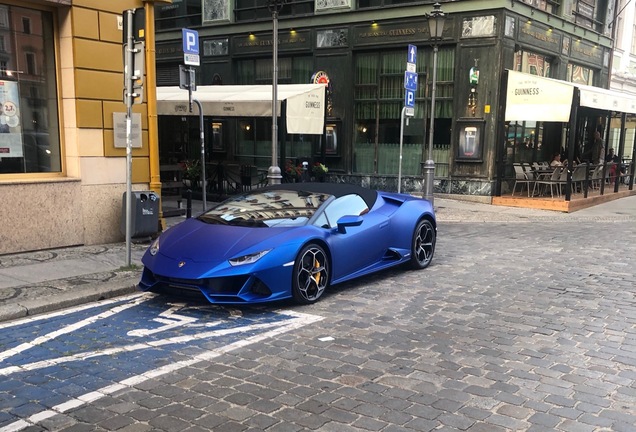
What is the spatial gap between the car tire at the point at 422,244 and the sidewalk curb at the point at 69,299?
3824 mm

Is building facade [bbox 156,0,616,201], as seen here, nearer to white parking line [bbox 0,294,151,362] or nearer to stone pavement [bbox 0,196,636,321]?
stone pavement [bbox 0,196,636,321]

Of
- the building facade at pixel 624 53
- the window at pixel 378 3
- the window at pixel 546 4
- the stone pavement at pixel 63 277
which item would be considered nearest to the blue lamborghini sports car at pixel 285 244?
the stone pavement at pixel 63 277

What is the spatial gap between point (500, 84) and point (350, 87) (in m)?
4.84

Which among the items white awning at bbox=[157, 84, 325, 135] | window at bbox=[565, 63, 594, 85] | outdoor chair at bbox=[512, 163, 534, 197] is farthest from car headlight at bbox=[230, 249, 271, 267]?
window at bbox=[565, 63, 594, 85]

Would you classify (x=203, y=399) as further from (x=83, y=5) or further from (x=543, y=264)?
(x=83, y=5)

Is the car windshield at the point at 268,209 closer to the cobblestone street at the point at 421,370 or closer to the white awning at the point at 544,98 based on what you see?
the cobblestone street at the point at 421,370

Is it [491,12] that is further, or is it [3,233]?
[491,12]

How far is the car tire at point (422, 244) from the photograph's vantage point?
7918 millimetres

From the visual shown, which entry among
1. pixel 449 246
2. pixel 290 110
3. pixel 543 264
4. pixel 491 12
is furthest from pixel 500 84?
pixel 543 264

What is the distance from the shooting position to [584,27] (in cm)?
2098

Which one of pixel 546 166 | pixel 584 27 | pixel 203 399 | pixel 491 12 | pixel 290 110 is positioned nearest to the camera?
pixel 203 399

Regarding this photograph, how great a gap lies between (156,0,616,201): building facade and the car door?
30.6ft

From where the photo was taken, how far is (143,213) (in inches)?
359

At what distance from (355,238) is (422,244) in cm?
169
